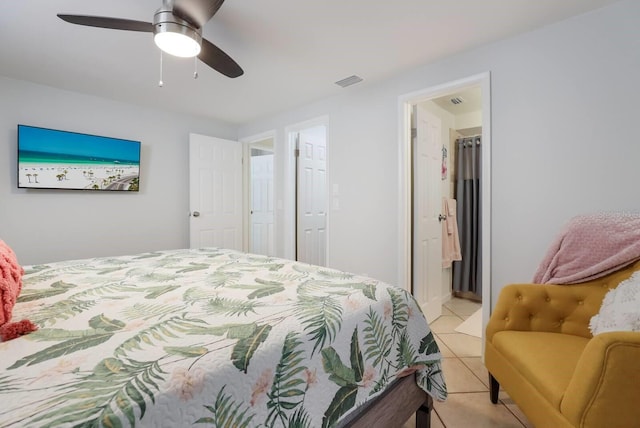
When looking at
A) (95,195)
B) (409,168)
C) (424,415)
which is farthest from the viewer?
(95,195)

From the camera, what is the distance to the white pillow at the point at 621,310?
109 centimetres

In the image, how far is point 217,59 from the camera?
5.95ft

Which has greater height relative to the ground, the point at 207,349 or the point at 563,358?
the point at 207,349

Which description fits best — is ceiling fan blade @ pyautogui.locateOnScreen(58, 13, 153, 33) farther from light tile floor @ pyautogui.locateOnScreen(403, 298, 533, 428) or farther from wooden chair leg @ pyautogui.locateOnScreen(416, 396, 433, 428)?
light tile floor @ pyautogui.locateOnScreen(403, 298, 533, 428)

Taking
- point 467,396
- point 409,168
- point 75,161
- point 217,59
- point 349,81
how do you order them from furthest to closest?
point 75,161
point 349,81
point 409,168
point 217,59
point 467,396

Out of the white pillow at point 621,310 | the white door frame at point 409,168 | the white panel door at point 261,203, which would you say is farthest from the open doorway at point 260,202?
the white pillow at point 621,310

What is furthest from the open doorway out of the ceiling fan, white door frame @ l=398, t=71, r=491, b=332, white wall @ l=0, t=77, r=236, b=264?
the ceiling fan

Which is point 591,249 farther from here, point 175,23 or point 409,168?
point 175,23

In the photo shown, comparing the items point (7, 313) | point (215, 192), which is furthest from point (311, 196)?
point (7, 313)

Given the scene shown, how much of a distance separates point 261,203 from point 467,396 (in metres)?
3.55

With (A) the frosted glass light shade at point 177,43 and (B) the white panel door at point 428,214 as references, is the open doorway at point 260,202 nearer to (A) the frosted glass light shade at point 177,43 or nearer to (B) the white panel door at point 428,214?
(B) the white panel door at point 428,214

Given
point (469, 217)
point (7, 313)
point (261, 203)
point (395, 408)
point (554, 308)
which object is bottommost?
point (395, 408)

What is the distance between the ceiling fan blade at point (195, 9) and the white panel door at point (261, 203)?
114 inches

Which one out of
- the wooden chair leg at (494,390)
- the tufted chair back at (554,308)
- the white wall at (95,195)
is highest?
the white wall at (95,195)
